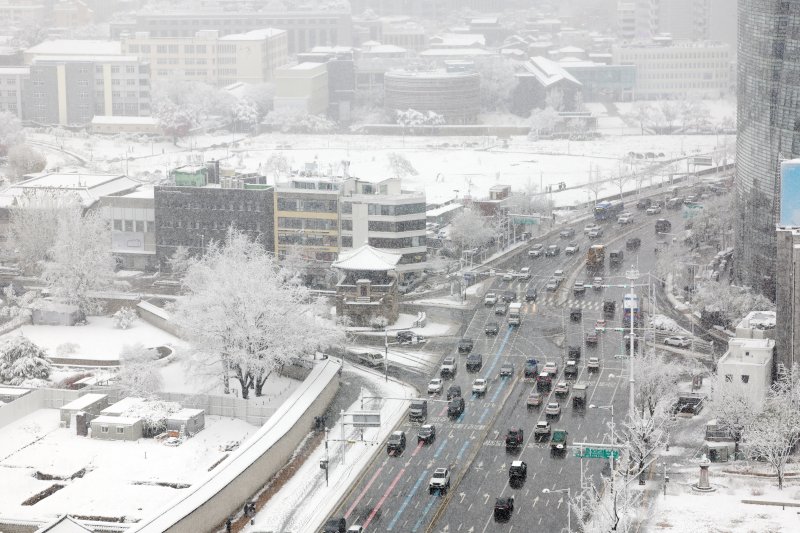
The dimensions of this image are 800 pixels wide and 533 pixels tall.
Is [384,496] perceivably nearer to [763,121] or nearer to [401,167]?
[763,121]

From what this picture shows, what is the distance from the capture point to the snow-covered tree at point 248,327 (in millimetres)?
98688

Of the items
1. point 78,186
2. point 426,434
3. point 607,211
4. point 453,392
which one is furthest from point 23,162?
point 426,434

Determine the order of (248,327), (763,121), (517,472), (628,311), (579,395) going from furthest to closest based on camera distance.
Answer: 1. (628,311)
2. (763,121)
3. (248,327)
4. (579,395)
5. (517,472)

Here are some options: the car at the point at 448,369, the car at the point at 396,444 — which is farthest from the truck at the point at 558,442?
the car at the point at 448,369

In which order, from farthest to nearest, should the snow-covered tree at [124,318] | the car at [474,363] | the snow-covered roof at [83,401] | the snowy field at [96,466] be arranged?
the snow-covered tree at [124,318] < the car at [474,363] < the snow-covered roof at [83,401] < the snowy field at [96,466]

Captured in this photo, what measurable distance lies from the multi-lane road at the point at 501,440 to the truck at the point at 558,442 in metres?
0.36

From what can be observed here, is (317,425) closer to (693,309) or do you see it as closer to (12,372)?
(12,372)

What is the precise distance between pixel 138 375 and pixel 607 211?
69.0 meters

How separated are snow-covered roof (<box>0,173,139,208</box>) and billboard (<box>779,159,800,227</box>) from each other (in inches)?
2662

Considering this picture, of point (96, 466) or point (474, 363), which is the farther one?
point (474, 363)

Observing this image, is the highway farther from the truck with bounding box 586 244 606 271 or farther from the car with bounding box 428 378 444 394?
the truck with bounding box 586 244 606 271

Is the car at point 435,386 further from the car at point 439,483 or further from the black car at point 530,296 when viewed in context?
the black car at point 530,296

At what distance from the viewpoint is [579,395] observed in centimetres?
9656

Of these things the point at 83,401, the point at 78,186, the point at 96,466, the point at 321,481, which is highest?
the point at 78,186
